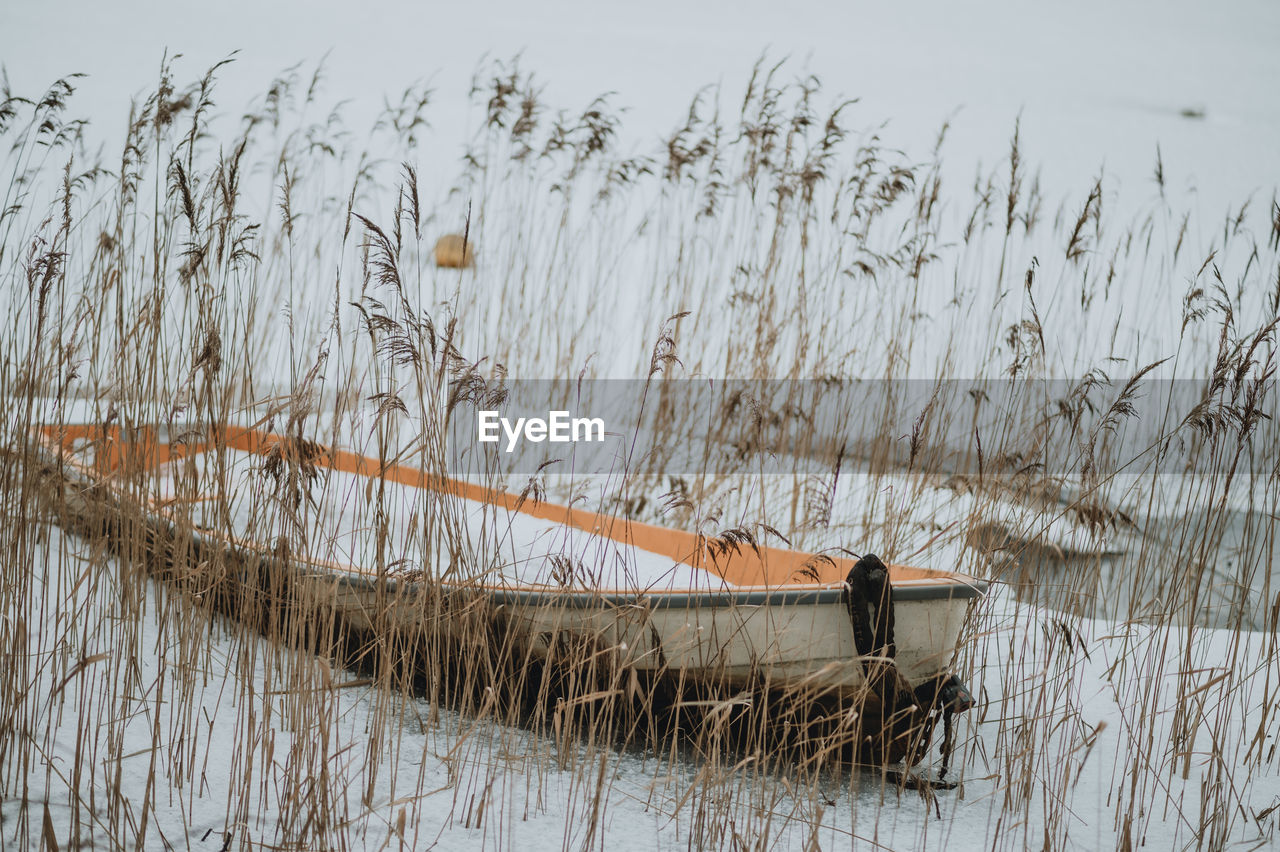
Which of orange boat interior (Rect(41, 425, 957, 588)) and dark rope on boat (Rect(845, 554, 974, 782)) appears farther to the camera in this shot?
dark rope on boat (Rect(845, 554, 974, 782))

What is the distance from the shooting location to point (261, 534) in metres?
2.00

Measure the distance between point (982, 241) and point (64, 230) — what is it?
2.96 m

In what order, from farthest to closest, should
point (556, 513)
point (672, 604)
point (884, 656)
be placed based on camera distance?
point (556, 513) → point (672, 604) → point (884, 656)

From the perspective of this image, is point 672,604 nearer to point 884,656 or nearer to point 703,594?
point 703,594

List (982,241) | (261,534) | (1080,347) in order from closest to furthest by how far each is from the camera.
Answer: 1. (261,534)
2. (1080,347)
3. (982,241)

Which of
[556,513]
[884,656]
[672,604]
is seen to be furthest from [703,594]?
[556,513]

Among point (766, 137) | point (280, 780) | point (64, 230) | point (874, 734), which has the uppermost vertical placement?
point (766, 137)

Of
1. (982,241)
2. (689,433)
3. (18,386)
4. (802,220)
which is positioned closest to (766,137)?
(802,220)

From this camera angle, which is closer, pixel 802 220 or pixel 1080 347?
pixel 1080 347

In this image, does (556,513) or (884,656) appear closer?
(884,656)

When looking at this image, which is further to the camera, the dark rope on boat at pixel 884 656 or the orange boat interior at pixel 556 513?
the dark rope on boat at pixel 884 656

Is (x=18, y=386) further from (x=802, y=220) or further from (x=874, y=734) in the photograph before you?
(x=802, y=220)

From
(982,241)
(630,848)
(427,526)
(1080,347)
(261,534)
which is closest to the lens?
(630,848)

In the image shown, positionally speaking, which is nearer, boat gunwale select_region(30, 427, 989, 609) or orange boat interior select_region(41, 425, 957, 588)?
orange boat interior select_region(41, 425, 957, 588)
